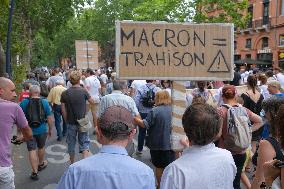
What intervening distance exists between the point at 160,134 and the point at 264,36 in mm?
37034

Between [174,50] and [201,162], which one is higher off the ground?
[174,50]

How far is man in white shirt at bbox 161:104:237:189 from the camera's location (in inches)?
113

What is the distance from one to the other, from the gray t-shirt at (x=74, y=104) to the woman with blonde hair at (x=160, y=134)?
1552 mm

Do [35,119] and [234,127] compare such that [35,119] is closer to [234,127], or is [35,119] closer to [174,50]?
[174,50]

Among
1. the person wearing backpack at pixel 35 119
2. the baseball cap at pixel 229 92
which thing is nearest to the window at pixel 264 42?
the person wearing backpack at pixel 35 119

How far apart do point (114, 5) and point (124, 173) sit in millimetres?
61856

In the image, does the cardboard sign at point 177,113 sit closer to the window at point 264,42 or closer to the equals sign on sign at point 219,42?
the equals sign on sign at point 219,42

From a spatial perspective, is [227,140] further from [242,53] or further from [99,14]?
[99,14]

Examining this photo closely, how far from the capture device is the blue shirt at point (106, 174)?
2428 millimetres

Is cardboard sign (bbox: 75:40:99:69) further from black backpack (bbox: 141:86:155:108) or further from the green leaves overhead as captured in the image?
black backpack (bbox: 141:86:155:108)

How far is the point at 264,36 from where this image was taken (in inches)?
1620

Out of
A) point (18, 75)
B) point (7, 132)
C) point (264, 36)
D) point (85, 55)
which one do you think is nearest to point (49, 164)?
point (7, 132)

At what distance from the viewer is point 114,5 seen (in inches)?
2474

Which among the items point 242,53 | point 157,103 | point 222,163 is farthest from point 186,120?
point 242,53
